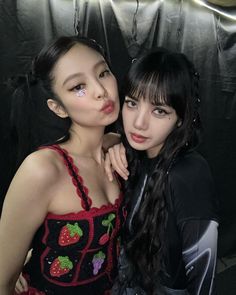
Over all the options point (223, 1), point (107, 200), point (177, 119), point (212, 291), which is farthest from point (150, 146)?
point (223, 1)

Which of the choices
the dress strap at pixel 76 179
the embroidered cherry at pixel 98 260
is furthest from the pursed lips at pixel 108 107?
the embroidered cherry at pixel 98 260

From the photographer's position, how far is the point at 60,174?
135 cm

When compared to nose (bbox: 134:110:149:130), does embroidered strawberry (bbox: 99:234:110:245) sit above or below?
below

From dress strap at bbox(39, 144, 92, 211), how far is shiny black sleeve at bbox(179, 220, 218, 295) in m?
0.39

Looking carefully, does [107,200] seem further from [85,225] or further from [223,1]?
[223,1]

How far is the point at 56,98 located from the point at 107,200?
51 centimetres

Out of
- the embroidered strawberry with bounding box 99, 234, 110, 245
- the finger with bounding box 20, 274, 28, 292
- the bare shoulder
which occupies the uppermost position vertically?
the bare shoulder

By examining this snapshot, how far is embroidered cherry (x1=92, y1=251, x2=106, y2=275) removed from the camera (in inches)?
56.3

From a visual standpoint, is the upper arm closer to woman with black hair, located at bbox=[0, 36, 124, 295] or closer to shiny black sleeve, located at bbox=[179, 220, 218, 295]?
woman with black hair, located at bbox=[0, 36, 124, 295]

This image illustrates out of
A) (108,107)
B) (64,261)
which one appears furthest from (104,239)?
(108,107)

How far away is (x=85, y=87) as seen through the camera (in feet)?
4.51

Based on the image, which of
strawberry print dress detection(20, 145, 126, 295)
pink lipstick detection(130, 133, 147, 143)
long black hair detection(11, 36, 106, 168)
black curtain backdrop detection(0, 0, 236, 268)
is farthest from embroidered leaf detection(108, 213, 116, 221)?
black curtain backdrop detection(0, 0, 236, 268)

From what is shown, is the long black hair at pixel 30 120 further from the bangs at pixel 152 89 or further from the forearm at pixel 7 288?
the forearm at pixel 7 288

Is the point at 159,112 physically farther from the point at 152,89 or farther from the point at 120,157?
the point at 120,157
